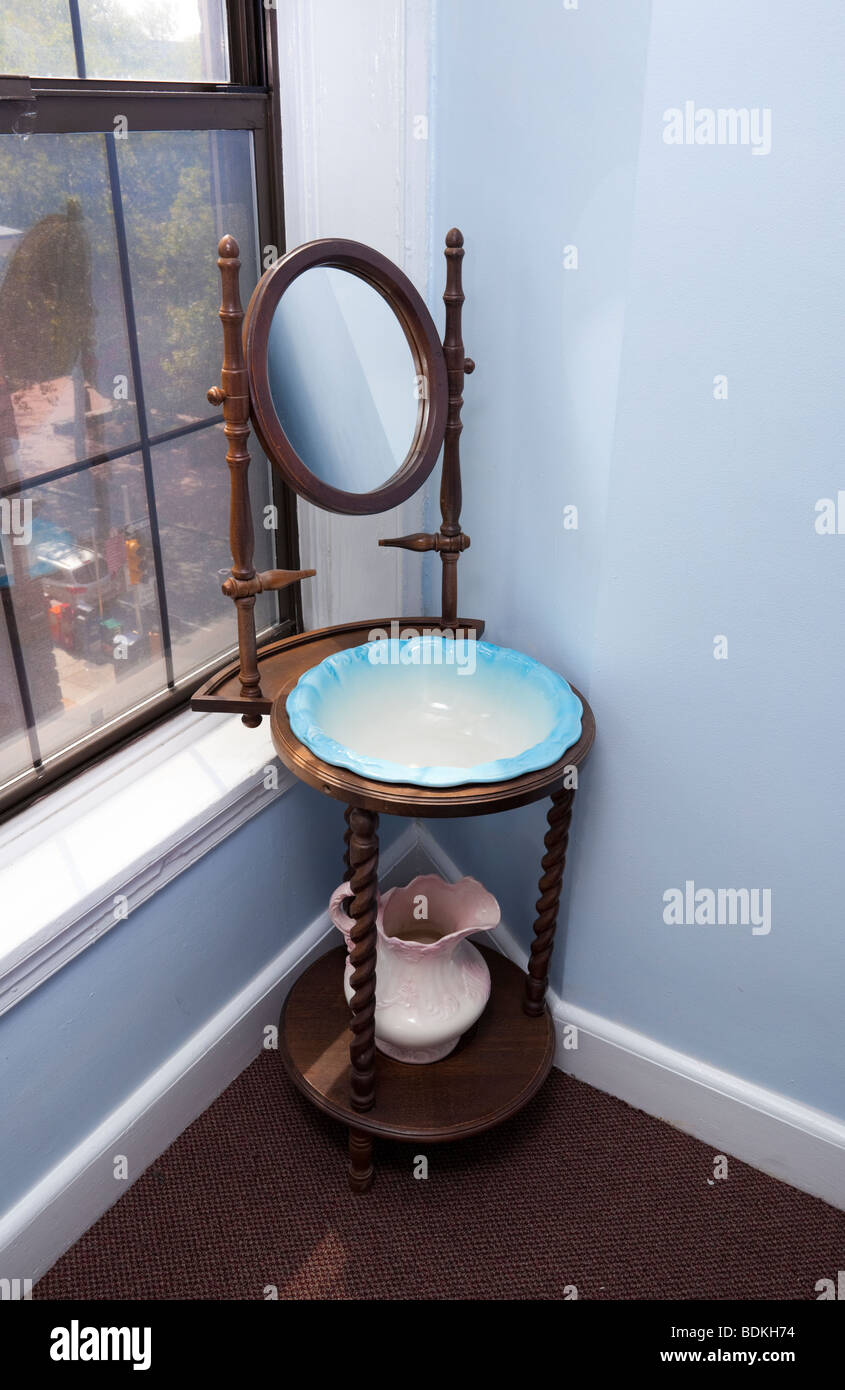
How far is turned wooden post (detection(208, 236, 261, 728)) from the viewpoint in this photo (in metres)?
1.47

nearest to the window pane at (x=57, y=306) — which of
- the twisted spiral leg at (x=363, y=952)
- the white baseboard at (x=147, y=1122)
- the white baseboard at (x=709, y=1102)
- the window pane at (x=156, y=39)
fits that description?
the window pane at (x=156, y=39)

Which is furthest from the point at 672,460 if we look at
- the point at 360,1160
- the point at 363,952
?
the point at 360,1160

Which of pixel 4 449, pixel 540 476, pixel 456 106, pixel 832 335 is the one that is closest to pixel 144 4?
pixel 456 106

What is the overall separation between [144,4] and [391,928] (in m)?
1.54

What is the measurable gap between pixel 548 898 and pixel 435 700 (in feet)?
1.32

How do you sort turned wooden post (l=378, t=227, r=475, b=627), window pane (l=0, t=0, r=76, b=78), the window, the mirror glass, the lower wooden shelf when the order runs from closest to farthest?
window pane (l=0, t=0, r=76, b=78) → the window → the mirror glass → turned wooden post (l=378, t=227, r=475, b=627) → the lower wooden shelf

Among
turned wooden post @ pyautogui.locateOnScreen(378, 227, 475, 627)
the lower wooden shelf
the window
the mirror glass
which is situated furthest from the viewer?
the lower wooden shelf

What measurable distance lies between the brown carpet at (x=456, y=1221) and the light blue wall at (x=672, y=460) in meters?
0.22

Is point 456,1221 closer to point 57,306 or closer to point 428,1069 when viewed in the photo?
point 428,1069

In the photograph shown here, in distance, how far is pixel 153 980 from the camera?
5.90 feet

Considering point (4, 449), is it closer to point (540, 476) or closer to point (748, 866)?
point (540, 476)

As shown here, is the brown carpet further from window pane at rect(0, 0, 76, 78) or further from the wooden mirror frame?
window pane at rect(0, 0, 76, 78)

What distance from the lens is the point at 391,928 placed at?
1.97 metres

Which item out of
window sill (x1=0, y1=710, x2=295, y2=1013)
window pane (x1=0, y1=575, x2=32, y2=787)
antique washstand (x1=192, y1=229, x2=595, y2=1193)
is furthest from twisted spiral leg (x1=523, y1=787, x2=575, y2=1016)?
window pane (x1=0, y1=575, x2=32, y2=787)
